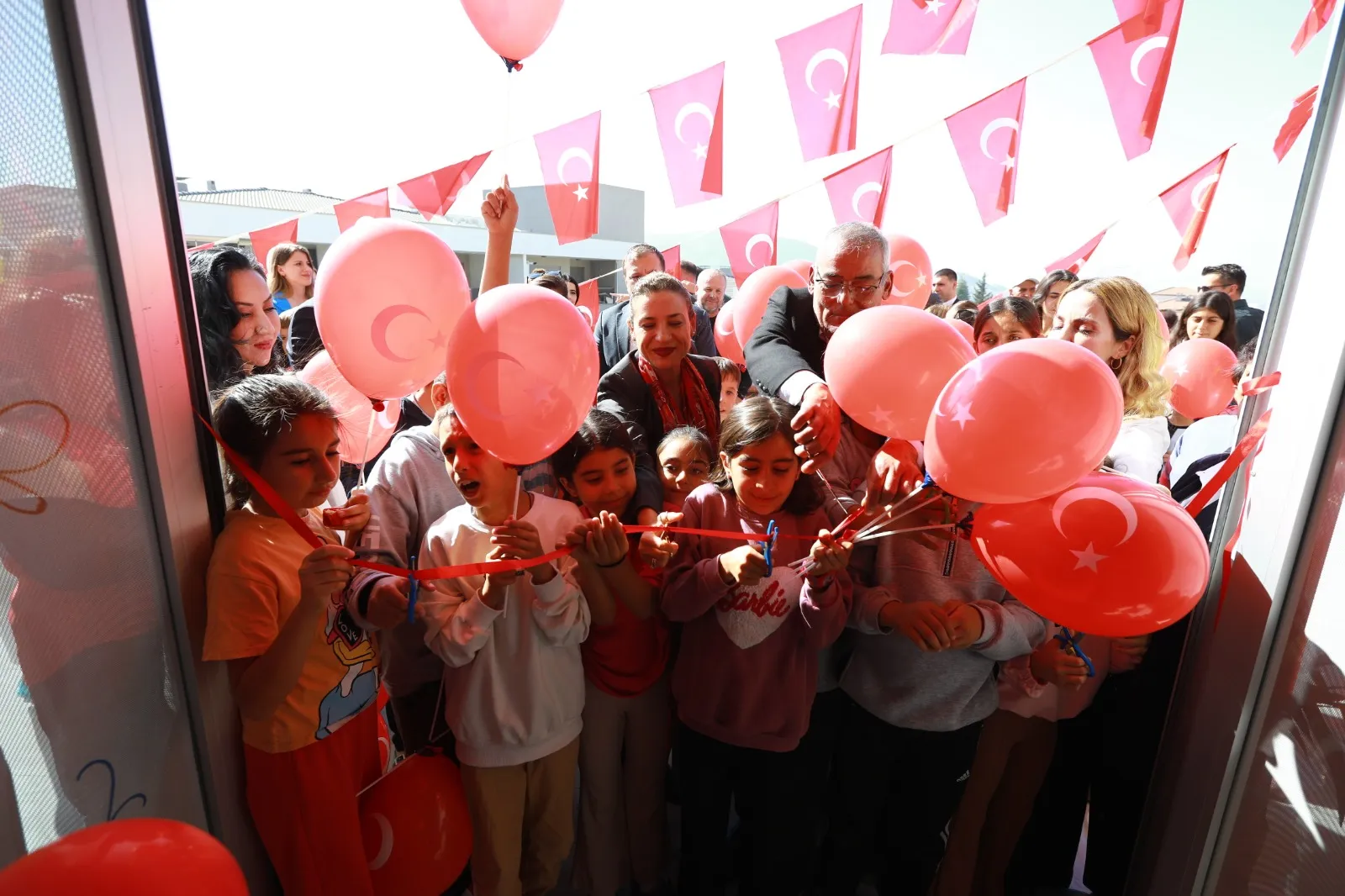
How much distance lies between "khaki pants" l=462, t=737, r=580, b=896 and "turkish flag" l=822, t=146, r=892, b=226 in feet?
12.6

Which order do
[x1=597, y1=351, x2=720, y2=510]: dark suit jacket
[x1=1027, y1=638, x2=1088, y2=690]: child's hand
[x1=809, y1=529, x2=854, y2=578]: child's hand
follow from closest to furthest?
1. [x1=809, y1=529, x2=854, y2=578]: child's hand
2. [x1=1027, y1=638, x2=1088, y2=690]: child's hand
3. [x1=597, y1=351, x2=720, y2=510]: dark suit jacket

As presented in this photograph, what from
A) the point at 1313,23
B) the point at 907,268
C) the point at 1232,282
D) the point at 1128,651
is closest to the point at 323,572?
the point at 1128,651

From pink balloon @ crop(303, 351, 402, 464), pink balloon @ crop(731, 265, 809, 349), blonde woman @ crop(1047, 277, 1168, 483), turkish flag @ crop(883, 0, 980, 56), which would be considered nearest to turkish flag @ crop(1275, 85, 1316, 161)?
turkish flag @ crop(883, 0, 980, 56)

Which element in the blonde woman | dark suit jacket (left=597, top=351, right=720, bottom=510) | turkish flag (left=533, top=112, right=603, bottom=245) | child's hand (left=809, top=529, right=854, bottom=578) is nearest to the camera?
child's hand (left=809, top=529, right=854, bottom=578)

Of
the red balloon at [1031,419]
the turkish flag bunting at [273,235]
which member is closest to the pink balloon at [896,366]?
the red balloon at [1031,419]

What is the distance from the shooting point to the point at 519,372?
1275 mm

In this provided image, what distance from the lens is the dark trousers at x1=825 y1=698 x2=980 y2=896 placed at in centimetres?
172

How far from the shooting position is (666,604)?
163 centimetres

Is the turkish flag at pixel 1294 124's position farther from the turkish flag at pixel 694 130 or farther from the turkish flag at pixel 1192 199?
the turkish flag at pixel 694 130

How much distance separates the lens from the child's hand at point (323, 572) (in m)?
1.22

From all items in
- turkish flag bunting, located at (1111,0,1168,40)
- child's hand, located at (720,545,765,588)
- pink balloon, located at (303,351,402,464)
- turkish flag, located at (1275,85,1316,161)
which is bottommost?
child's hand, located at (720,545,765,588)

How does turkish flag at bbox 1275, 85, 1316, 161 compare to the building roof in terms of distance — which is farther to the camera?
the building roof

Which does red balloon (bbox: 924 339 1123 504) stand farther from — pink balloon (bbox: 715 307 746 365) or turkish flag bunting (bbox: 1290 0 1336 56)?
pink balloon (bbox: 715 307 746 365)

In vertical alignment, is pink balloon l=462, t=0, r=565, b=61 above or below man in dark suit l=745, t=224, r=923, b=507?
above
